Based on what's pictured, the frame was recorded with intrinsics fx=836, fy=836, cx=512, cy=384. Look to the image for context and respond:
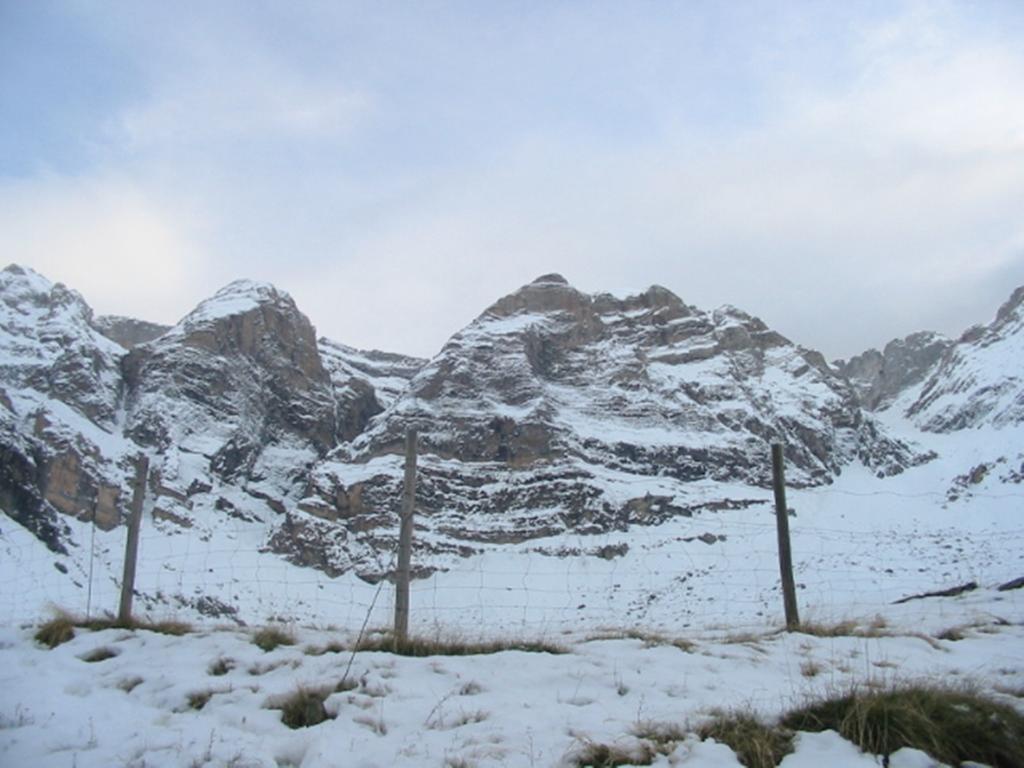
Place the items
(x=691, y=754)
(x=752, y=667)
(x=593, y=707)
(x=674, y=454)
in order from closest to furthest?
(x=691, y=754), (x=593, y=707), (x=752, y=667), (x=674, y=454)

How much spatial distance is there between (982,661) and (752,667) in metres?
2.15

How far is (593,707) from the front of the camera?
5660 mm

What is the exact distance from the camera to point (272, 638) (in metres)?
7.40

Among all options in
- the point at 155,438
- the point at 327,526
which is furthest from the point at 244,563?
the point at 155,438

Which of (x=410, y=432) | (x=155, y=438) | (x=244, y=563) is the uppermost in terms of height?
(x=155, y=438)

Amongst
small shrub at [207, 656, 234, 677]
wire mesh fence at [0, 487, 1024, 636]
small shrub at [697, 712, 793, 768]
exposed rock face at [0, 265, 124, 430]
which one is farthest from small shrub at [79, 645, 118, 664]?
exposed rock face at [0, 265, 124, 430]

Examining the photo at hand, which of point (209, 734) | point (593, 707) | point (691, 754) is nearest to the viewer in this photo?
point (691, 754)

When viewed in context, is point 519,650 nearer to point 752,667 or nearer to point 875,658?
point 752,667

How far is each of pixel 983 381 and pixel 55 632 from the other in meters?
192

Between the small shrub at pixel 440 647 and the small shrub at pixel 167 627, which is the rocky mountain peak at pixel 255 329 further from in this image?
the small shrub at pixel 440 647

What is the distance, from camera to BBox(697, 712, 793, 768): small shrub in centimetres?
471

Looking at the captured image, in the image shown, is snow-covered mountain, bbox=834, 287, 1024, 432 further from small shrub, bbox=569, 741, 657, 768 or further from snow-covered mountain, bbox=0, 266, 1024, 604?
small shrub, bbox=569, 741, 657, 768

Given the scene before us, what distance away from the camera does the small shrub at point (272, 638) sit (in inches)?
285

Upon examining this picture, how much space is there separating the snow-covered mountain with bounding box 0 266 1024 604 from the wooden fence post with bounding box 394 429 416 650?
312 ft
